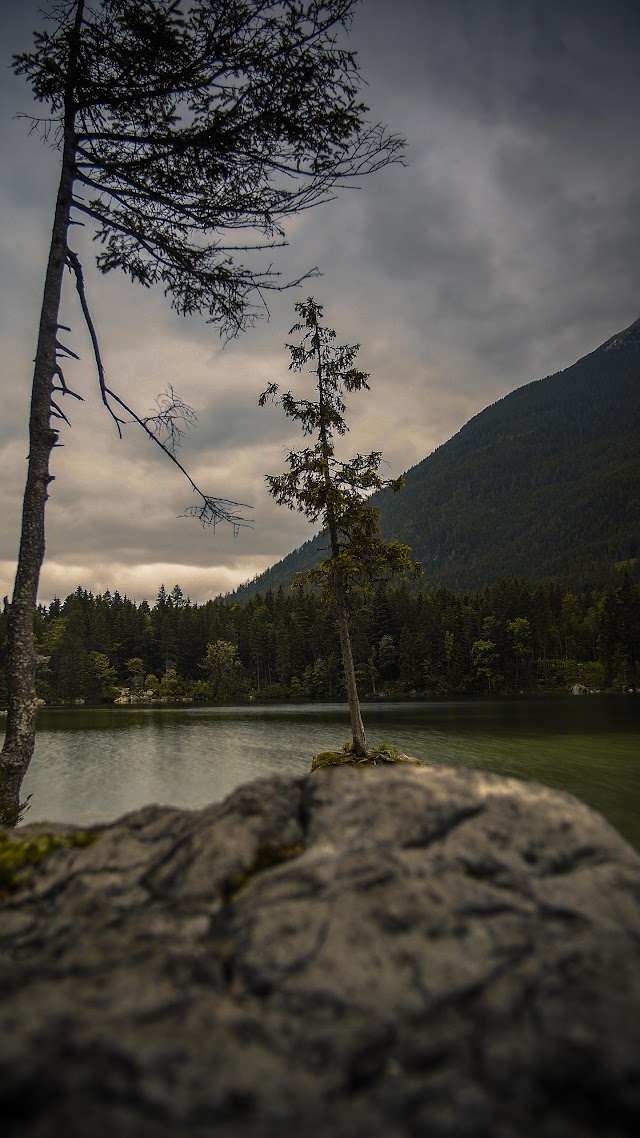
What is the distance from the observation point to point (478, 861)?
2611mm

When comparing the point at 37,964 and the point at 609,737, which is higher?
the point at 37,964

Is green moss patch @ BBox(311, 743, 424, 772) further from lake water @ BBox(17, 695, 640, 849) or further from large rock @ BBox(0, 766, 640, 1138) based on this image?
large rock @ BBox(0, 766, 640, 1138)

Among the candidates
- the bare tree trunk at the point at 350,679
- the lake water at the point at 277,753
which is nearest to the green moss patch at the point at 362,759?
the bare tree trunk at the point at 350,679

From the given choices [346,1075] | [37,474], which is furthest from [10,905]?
[37,474]

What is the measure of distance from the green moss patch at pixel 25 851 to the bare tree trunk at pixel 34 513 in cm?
431

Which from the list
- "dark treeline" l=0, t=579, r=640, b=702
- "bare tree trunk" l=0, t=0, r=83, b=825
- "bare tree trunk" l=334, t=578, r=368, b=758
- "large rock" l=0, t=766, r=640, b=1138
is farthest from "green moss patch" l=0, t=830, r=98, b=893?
"dark treeline" l=0, t=579, r=640, b=702

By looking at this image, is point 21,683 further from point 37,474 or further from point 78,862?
point 78,862

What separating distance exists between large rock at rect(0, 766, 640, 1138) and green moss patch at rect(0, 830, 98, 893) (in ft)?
0.32

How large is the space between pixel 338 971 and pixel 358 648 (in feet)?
354

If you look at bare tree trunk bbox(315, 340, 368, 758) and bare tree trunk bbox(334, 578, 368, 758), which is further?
bare tree trunk bbox(315, 340, 368, 758)

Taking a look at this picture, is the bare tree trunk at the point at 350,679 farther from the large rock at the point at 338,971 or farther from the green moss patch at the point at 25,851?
the large rock at the point at 338,971

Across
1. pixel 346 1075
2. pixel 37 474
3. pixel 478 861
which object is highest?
pixel 37 474

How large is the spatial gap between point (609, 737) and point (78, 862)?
42.6m

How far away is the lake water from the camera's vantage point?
23.7 m
